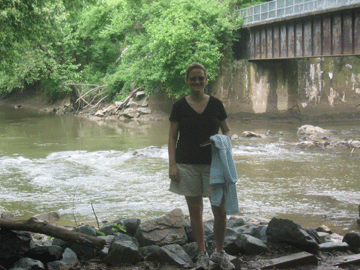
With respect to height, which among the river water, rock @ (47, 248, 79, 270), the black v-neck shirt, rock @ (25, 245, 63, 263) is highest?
the black v-neck shirt

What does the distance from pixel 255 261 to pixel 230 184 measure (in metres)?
0.95

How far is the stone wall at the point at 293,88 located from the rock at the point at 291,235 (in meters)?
21.9

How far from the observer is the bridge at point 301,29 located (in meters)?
18.8

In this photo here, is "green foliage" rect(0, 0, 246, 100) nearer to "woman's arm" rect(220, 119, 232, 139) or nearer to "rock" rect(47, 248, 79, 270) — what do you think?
"woman's arm" rect(220, 119, 232, 139)

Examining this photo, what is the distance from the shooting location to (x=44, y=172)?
13.9 metres

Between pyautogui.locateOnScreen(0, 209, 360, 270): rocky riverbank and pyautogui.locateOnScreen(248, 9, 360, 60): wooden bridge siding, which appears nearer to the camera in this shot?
pyautogui.locateOnScreen(0, 209, 360, 270): rocky riverbank

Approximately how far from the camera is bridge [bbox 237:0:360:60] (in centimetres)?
1881

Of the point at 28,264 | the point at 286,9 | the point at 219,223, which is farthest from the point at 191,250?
the point at 286,9

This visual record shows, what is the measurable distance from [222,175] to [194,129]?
Result: 567 mm

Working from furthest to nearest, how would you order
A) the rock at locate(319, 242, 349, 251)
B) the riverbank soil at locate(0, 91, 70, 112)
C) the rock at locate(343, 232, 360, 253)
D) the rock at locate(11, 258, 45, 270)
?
the riverbank soil at locate(0, 91, 70, 112) → the rock at locate(343, 232, 360, 253) → the rock at locate(319, 242, 349, 251) → the rock at locate(11, 258, 45, 270)

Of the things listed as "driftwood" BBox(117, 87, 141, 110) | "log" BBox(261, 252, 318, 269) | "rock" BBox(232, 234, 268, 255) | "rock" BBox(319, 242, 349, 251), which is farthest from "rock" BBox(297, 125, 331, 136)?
"log" BBox(261, 252, 318, 269)

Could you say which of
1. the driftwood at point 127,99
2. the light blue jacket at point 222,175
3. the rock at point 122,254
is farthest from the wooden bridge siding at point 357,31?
the driftwood at point 127,99

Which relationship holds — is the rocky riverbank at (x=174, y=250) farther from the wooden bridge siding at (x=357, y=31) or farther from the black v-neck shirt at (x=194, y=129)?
the wooden bridge siding at (x=357, y=31)

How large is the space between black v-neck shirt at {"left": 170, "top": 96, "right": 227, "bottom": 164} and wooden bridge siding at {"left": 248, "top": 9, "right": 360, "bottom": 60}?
52.3 ft
